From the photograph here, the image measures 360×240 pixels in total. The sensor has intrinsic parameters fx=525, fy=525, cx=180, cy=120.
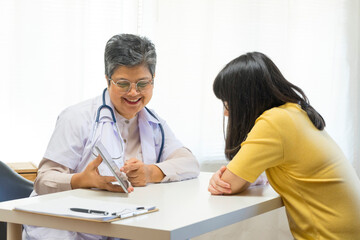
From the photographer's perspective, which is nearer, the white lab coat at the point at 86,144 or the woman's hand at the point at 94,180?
the woman's hand at the point at 94,180

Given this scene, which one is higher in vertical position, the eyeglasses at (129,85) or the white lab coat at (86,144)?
the eyeglasses at (129,85)

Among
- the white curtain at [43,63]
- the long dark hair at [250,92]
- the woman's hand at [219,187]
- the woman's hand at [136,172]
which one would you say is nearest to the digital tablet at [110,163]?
the woman's hand at [136,172]

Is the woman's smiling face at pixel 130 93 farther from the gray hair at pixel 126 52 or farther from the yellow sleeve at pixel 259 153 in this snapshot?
the yellow sleeve at pixel 259 153

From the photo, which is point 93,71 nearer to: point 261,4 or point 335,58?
point 261,4

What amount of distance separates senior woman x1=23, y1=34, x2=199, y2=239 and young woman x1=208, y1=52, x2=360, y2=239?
340mm

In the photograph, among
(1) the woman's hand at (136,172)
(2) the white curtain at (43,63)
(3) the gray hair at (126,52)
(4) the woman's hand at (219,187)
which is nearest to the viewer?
(4) the woman's hand at (219,187)

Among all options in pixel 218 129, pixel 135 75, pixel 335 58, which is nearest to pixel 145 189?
pixel 135 75

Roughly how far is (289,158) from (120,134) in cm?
71

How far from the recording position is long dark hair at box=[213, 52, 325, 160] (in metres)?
1.78

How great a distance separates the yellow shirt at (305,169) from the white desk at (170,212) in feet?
0.31

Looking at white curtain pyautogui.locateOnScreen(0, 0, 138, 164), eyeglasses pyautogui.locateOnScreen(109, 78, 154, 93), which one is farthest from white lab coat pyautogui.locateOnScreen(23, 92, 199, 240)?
white curtain pyautogui.locateOnScreen(0, 0, 138, 164)

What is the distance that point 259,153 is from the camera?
1.63 meters

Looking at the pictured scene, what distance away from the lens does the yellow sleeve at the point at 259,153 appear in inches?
64.3

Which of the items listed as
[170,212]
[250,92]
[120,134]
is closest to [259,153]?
[250,92]
